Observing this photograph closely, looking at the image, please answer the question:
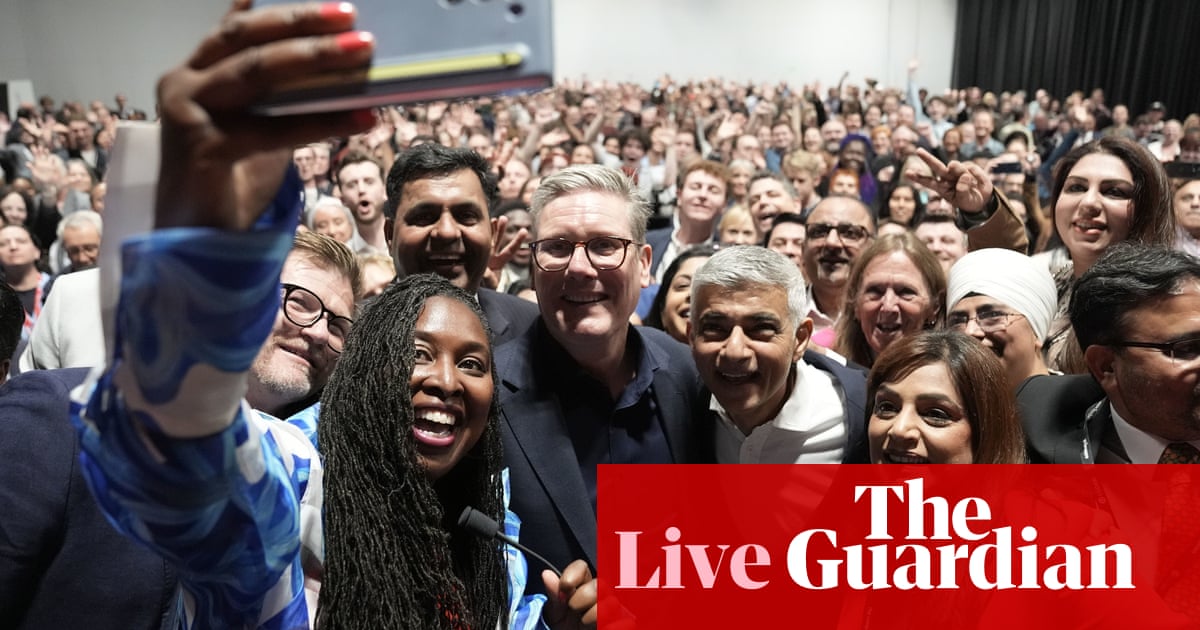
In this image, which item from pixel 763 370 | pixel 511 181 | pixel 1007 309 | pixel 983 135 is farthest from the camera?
pixel 983 135

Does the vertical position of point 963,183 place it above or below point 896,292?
above

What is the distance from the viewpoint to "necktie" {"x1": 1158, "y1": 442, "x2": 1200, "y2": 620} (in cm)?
175

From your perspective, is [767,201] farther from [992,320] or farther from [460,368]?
[460,368]

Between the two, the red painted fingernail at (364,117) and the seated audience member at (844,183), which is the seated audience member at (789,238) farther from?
the red painted fingernail at (364,117)

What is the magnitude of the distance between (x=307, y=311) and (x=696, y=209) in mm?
2896

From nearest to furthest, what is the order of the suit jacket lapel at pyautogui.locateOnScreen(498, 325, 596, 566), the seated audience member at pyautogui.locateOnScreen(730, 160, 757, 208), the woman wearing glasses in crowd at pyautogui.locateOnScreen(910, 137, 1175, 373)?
the suit jacket lapel at pyautogui.locateOnScreen(498, 325, 596, 566) → the woman wearing glasses in crowd at pyautogui.locateOnScreen(910, 137, 1175, 373) → the seated audience member at pyautogui.locateOnScreen(730, 160, 757, 208)

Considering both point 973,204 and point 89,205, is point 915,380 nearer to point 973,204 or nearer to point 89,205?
point 973,204

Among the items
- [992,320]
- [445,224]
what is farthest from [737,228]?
[445,224]

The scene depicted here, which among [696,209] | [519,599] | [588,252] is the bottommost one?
[519,599]

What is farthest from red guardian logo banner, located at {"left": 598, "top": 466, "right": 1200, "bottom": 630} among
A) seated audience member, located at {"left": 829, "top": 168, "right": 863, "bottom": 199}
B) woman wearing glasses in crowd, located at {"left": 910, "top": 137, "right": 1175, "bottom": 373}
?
seated audience member, located at {"left": 829, "top": 168, "right": 863, "bottom": 199}

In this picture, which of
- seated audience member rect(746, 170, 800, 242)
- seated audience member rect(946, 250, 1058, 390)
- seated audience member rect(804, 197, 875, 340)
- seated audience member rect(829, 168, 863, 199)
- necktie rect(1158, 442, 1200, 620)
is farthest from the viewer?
seated audience member rect(829, 168, 863, 199)

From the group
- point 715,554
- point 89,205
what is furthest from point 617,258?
point 89,205

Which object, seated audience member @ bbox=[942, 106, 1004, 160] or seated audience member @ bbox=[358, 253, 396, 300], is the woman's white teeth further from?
seated audience member @ bbox=[942, 106, 1004, 160]

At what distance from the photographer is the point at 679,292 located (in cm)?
305
